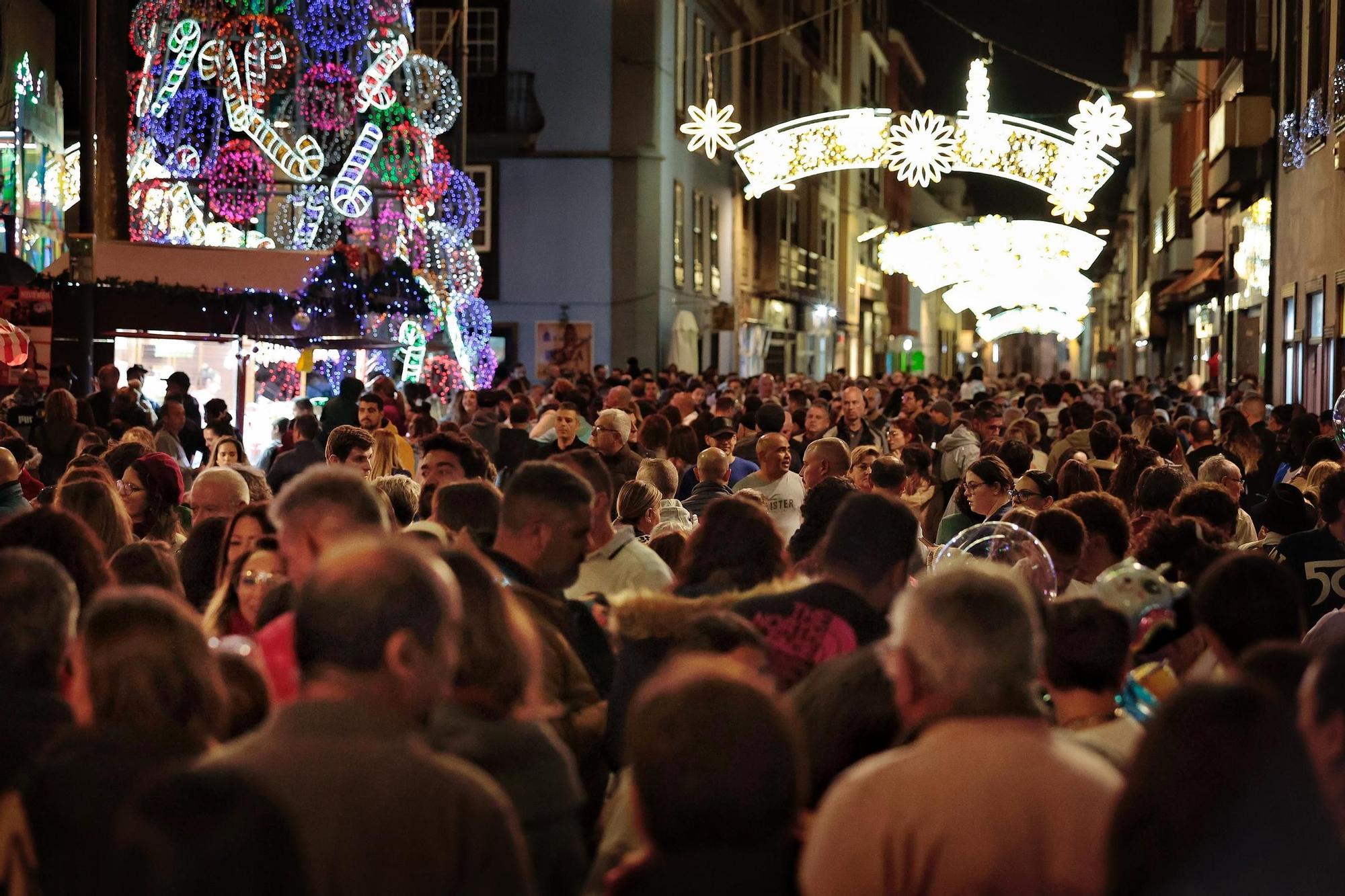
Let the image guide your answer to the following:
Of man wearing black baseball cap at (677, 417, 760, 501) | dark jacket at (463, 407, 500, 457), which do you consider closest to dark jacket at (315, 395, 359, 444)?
dark jacket at (463, 407, 500, 457)

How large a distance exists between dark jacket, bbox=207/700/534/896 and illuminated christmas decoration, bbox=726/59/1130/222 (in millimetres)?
16715

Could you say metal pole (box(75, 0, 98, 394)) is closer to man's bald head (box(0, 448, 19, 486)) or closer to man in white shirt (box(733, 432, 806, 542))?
man in white shirt (box(733, 432, 806, 542))

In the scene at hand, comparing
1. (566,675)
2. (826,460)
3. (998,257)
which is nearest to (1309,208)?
(998,257)

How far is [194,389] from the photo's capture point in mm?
19375

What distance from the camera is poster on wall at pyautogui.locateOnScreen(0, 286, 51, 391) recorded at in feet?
66.6

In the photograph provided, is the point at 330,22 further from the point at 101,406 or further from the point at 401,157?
the point at 101,406

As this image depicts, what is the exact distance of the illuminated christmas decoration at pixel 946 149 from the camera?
1939 cm

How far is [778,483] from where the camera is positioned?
11.2 m

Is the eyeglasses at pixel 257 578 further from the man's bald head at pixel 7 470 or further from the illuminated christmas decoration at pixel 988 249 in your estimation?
the illuminated christmas decoration at pixel 988 249

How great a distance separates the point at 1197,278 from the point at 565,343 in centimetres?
1322

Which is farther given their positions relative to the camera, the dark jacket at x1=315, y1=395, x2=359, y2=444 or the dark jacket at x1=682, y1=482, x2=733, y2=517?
the dark jacket at x1=315, y1=395, x2=359, y2=444

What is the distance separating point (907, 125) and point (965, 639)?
654 inches

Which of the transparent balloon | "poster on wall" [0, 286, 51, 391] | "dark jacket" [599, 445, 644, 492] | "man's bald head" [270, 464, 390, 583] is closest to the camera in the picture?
"man's bald head" [270, 464, 390, 583]

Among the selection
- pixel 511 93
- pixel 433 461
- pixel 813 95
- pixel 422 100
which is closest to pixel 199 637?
pixel 433 461
